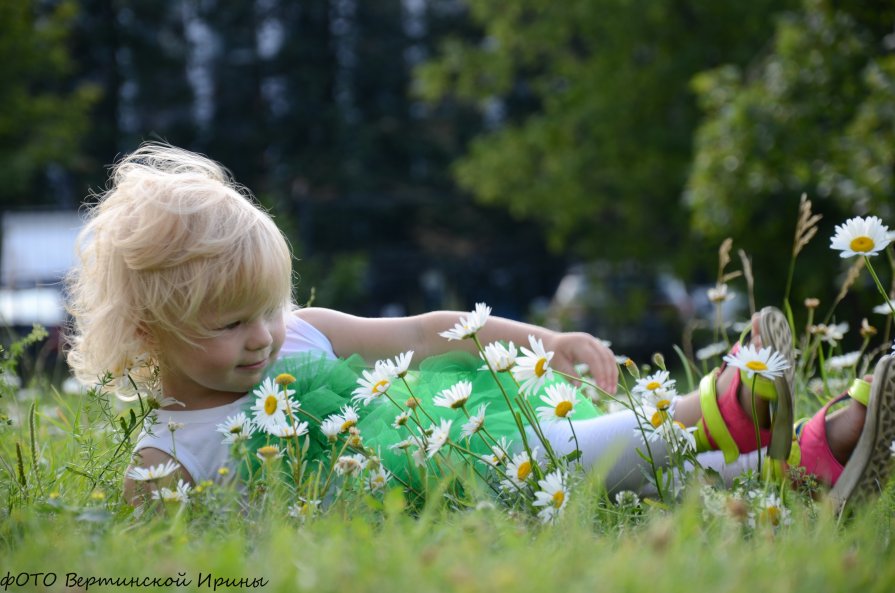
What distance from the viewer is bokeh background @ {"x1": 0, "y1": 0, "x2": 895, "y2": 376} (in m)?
8.72

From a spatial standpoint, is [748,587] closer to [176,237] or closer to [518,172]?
[176,237]

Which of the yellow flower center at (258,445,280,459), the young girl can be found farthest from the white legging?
the yellow flower center at (258,445,280,459)

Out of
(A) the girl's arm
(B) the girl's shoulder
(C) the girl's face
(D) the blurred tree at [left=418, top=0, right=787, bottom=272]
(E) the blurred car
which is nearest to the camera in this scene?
(C) the girl's face

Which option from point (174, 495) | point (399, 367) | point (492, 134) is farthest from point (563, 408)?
point (492, 134)

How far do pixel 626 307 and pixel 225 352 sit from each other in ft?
46.9

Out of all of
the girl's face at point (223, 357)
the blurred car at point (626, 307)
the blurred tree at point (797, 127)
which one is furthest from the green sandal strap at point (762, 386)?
the blurred car at point (626, 307)

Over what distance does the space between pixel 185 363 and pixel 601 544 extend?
1.20m

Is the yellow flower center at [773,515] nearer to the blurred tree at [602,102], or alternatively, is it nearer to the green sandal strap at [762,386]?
the green sandal strap at [762,386]

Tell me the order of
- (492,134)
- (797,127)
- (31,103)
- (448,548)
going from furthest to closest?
(492,134) → (31,103) → (797,127) → (448,548)

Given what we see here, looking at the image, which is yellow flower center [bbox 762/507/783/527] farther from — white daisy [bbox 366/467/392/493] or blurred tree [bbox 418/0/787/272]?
blurred tree [bbox 418/0/787/272]

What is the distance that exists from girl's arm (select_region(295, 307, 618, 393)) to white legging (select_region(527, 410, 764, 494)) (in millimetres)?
281

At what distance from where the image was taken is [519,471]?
2.12m

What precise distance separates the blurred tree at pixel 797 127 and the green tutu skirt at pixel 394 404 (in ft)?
16.1

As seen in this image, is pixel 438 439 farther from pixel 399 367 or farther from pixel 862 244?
pixel 862 244
